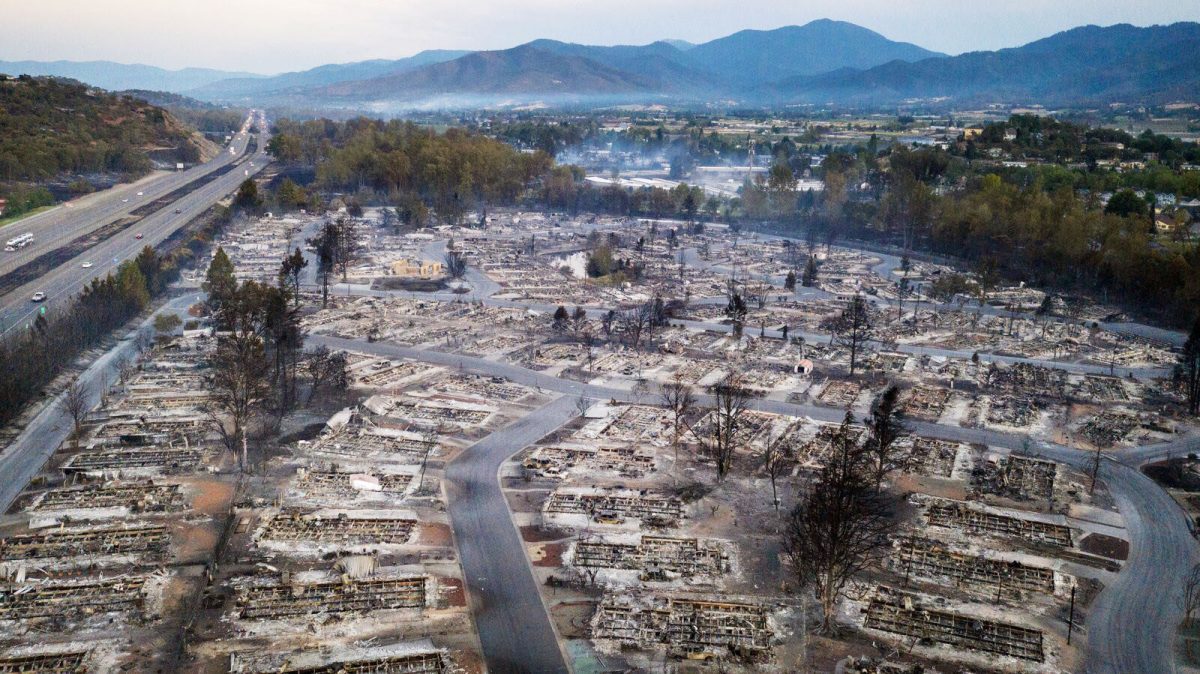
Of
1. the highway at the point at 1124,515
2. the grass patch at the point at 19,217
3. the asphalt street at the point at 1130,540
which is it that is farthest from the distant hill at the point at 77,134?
the asphalt street at the point at 1130,540

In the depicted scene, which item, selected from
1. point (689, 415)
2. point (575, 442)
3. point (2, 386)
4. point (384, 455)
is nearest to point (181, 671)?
point (384, 455)

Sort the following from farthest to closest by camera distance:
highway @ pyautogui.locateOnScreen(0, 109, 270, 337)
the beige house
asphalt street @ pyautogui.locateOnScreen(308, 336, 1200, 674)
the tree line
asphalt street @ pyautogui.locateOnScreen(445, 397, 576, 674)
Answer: the tree line → the beige house → highway @ pyautogui.locateOnScreen(0, 109, 270, 337) → asphalt street @ pyautogui.locateOnScreen(308, 336, 1200, 674) → asphalt street @ pyautogui.locateOnScreen(445, 397, 576, 674)

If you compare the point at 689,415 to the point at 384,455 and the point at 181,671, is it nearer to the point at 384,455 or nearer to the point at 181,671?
the point at 384,455

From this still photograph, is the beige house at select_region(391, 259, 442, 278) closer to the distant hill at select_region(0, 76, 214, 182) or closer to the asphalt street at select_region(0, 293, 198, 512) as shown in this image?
the asphalt street at select_region(0, 293, 198, 512)

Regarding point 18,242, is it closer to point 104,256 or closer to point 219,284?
point 104,256

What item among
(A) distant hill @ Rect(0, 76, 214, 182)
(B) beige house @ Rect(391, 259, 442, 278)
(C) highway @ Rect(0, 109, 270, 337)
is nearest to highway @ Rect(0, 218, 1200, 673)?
(C) highway @ Rect(0, 109, 270, 337)

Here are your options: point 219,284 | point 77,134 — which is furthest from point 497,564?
point 77,134
